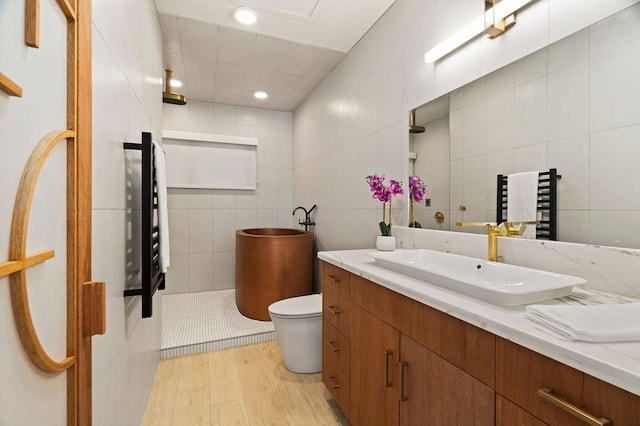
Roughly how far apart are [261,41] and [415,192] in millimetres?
1740

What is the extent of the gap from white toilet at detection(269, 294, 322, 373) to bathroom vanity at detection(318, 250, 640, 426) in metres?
0.44

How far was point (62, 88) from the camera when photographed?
0.73 meters

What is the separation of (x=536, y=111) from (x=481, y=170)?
33 cm

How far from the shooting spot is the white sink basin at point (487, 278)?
809 millimetres

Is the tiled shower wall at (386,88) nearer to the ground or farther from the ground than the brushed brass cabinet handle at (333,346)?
farther from the ground

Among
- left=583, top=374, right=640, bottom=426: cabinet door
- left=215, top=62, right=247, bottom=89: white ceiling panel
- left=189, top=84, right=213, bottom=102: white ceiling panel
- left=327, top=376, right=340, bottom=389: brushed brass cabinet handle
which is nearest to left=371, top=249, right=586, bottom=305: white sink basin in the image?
left=583, top=374, right=640, bottom=426: cabinet door

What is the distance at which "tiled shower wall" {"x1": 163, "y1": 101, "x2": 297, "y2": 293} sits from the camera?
3.68 m

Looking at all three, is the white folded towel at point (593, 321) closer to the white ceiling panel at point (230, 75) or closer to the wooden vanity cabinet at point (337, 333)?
the wooden vanity cabinet at point (337, 333)

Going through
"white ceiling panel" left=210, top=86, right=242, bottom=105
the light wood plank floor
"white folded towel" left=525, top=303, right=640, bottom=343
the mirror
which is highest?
"white ceiling panel" left=210, top=86, right=242, bottom=105

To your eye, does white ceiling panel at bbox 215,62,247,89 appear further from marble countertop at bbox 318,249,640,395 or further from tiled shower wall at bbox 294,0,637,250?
marble countertop at bbox 318,249,640,395

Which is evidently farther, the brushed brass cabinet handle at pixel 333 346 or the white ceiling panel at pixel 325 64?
the white ceiling panel at pixel 325 64

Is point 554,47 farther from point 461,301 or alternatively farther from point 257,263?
point 257,263

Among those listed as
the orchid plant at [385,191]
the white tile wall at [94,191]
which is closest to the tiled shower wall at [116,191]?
the white tile wall at [94,191]

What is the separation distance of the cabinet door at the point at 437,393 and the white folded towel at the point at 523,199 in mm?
680
